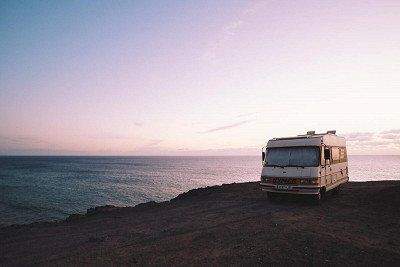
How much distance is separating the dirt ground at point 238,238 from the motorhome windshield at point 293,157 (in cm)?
213

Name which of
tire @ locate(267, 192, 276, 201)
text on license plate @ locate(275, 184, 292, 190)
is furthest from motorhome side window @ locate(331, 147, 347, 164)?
tire @ locate(267, 192, 276, 201)

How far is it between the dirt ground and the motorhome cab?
3.14 ft

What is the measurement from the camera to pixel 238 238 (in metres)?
8.88

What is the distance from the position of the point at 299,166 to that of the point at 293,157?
0.63 m

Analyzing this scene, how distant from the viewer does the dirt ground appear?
290 inches

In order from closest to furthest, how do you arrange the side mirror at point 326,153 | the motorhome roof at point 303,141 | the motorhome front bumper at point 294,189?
1. the motorhome front bumper at point 294,189
2. the side mirror at point 326,153
3. the motorhome roof at point 303,141

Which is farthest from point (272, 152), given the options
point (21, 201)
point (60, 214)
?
point (21, 201)

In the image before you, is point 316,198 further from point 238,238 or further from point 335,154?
point 238,238

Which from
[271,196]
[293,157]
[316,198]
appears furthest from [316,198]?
[271,196]

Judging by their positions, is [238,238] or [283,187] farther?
[283,187]

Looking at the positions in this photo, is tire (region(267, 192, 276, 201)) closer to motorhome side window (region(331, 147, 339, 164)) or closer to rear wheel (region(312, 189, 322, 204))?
rear wheel (region(312, 189, 322, 204))

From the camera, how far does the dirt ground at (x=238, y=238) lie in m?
7.37

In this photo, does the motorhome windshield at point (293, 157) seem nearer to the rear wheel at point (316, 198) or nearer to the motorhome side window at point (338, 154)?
the rear wheel at point (316, 198)

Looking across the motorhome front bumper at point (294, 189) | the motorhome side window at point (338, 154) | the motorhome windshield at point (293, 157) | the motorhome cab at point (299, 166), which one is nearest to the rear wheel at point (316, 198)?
the motorhome cab at point (299, 166)
